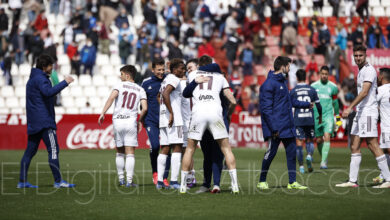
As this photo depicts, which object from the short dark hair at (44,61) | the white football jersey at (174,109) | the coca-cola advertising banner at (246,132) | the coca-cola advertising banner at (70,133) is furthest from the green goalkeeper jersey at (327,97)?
the coca-cola advertising banner at (70,133)

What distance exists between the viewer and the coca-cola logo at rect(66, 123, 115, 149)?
26.9m

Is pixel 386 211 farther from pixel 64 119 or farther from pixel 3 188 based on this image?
pixel 64 119

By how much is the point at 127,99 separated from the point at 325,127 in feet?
23.7

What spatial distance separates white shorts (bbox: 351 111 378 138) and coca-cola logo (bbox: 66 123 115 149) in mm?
16197

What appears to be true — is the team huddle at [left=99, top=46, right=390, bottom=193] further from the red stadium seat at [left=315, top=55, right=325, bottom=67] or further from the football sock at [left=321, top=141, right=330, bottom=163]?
the red stadium seat at [left=315, top=55, right=325, bottom=67]

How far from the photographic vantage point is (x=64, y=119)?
27000mm

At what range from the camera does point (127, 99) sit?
12398mm

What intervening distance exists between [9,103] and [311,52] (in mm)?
14457

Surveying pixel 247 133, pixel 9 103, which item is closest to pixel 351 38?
pixel 247 133

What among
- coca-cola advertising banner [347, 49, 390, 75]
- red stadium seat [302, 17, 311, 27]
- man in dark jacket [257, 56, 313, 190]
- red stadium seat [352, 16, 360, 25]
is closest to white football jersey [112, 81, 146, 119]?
man in dark jacket [257, 56, 313, 190]

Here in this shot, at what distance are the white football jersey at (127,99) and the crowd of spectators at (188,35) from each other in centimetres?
1714

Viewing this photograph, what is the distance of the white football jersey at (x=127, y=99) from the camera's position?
40.7 ft

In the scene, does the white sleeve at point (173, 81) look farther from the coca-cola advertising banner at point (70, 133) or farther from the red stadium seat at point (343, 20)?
the red stadium seat at point (343, 20)

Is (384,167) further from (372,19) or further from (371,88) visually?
(372,19)
